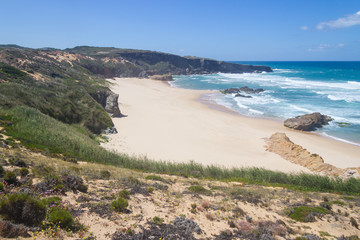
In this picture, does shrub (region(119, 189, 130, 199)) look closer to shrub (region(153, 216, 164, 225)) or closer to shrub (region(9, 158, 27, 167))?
shrub (region(153, 216, 164, 225))

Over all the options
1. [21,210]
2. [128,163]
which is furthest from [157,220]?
[128,163]

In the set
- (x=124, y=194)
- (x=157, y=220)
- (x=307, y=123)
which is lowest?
(x=307, y=123)

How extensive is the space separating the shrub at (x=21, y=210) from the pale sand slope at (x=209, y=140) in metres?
13.0

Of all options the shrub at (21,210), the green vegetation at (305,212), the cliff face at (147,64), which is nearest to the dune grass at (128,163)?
the green vegetation at (305,212)

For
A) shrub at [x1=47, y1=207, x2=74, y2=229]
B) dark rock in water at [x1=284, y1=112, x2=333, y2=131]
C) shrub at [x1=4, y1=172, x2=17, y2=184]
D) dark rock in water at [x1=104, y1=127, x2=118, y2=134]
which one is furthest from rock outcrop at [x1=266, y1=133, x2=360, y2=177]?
shrub at [x1=4, y1=172, x2=17, y2=184]

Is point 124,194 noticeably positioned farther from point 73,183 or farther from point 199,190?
point 199,190

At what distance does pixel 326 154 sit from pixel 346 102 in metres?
31.1

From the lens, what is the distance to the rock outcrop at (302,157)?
1770 centimetres

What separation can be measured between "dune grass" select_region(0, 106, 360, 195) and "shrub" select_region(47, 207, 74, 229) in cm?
746

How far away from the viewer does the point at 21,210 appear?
235 inches

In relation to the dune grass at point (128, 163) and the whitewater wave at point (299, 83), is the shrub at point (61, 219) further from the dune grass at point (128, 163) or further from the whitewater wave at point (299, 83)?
the whitewater wave at point (299, 83)

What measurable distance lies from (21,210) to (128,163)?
9441mm

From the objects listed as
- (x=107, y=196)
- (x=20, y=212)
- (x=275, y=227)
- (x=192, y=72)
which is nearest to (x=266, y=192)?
(x=275, y=227)

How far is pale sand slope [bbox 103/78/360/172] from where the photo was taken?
19984 millimetres
